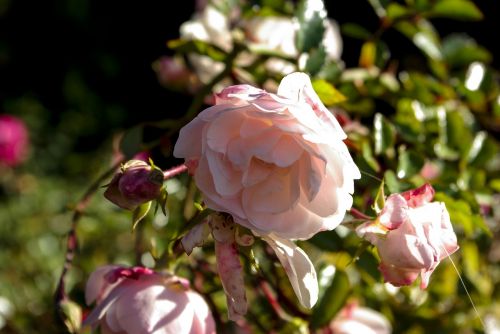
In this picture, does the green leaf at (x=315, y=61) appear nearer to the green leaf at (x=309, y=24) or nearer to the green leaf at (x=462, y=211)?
the green leaf at (x=309, y=24)

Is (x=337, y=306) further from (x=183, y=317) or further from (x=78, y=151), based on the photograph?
(x=78, y=151)

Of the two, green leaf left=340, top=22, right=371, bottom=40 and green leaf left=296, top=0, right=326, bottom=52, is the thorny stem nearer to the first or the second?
green leaf left=296, top=0, right=326, bottom=52

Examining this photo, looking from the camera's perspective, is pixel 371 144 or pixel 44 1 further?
pixel 44 1

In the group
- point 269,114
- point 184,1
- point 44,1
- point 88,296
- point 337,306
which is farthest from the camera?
point 44,1

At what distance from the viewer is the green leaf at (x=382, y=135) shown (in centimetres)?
79

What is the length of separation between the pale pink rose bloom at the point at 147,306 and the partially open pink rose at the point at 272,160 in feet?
0.40

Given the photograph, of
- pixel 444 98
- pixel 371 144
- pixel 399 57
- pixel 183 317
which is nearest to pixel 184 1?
pixel 399 57

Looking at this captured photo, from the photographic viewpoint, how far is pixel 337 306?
796mm

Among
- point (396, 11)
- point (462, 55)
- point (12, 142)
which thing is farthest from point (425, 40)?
point (12, 142)

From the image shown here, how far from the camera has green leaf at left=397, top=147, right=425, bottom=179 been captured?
0.75 m

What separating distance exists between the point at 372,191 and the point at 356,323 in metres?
0.17

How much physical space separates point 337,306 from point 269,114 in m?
0.31

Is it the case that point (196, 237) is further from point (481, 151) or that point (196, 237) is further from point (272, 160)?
point (481, 151)

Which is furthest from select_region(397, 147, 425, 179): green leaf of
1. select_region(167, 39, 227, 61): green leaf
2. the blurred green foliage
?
select_region(167, 39, 227, 61): green leaf
